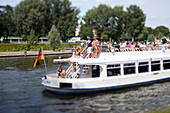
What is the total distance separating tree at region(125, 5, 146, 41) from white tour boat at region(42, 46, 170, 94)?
9379 centimetres

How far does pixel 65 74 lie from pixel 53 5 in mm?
79523

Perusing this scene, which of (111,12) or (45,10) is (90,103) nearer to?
(45,10)

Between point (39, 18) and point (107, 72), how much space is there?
7000cm

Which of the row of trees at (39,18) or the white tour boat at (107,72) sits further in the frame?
the row of trees at (39,18)

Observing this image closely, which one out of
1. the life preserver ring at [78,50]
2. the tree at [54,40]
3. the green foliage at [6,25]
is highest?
the green foliage at [6,25]

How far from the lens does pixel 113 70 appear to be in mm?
18484

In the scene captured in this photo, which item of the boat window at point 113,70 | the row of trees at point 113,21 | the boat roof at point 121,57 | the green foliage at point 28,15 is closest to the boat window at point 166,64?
the boat roof at point 121,57

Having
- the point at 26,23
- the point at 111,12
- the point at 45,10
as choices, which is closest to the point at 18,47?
the point at 26,23

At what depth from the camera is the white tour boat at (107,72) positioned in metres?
17.0

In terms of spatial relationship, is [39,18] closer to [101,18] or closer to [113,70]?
[101,18]

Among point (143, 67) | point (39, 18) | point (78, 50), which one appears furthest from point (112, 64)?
point (39, 18)

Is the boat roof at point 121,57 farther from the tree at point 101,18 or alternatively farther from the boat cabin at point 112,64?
the tree at point 101,18

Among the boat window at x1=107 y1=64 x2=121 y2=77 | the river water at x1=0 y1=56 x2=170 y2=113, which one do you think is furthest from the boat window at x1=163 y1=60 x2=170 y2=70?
the boat window at x1=107 y1=64 x2=121 y2=77

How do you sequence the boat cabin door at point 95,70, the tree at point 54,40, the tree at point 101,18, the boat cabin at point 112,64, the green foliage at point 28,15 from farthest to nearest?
1. the tree at point 101,18
2. the green foliage at point 28,15
3. the tree at point 54,40
4. the boat cabin door at point 95,70
5. the boat cabin at point 112,64
